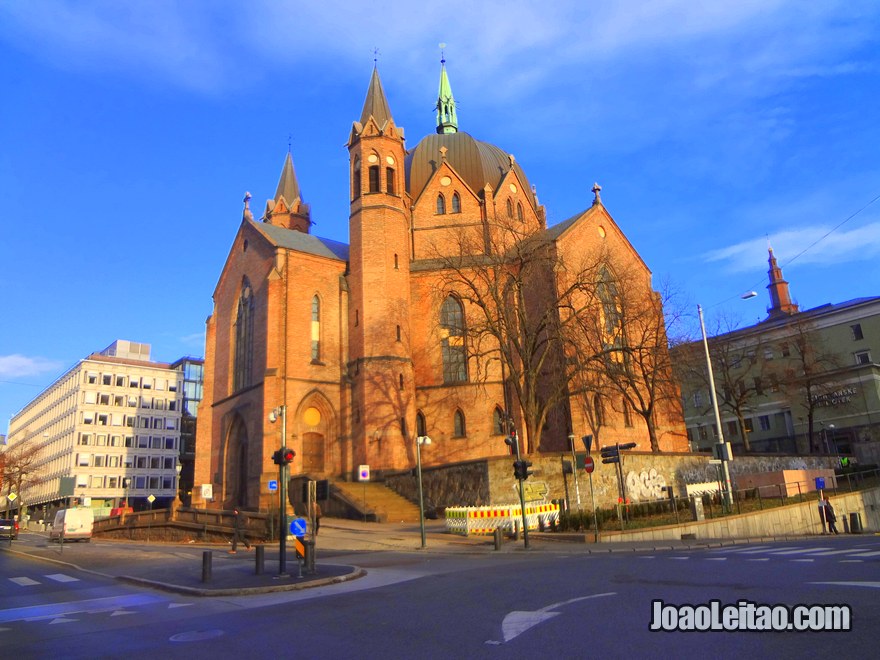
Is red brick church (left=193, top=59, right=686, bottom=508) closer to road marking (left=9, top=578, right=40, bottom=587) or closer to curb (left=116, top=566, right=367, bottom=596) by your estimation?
road marking (left=9, top=578, right=40, bottom=587)

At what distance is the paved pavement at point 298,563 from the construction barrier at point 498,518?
1.90 ft

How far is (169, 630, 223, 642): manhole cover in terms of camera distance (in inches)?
330

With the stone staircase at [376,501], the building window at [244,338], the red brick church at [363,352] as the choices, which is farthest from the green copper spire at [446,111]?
the stone staircase at [376,501]

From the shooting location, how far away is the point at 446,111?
60969 mm

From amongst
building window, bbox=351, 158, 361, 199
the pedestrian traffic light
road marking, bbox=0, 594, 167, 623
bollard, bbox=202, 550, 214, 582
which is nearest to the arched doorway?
building window, bbox=351, 158, 361, 199

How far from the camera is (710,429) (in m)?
66.9

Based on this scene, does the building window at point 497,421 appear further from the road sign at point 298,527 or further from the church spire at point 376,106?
the road sign at point 298,527

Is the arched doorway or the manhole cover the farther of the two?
the arched doorway

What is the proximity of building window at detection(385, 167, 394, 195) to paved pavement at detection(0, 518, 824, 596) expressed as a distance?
2135 centimetres

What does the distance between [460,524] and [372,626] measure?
17562mm

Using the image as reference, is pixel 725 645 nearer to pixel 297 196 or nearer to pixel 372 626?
pixel 372 626

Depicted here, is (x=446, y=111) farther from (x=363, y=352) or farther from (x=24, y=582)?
(x=24, y=582)

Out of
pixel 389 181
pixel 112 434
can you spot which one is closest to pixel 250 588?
pixel 389 181

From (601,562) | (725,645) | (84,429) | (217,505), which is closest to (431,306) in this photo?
(217,505)
